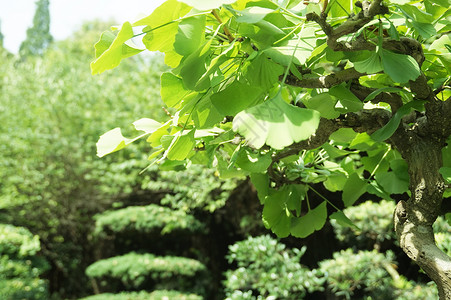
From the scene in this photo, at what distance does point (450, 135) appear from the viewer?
0.75m

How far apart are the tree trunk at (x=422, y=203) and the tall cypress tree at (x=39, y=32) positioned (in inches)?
679

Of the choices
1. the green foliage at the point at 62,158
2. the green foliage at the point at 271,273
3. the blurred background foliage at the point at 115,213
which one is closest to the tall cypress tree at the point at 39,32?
the blurred background foliage at the point at 115,213

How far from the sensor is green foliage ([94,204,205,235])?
4.23 metres

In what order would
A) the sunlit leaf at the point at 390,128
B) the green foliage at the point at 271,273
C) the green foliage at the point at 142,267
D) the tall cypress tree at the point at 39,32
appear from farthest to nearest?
the tall cypress tree at the point at 39,32, the green foliage at the point at 142,267, the green foliage at the point at 271,273, the sunlit leaf at the point at 390,128

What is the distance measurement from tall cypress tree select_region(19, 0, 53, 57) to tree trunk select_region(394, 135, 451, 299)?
17242 millimetres

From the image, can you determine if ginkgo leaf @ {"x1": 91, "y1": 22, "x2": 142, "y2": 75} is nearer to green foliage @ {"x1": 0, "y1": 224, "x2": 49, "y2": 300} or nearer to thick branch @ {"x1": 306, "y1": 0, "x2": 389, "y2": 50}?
thick branch @ {"x1": 306, "y1": 0, "x2": 389, "y2": 50}

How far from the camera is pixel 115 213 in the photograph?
4730 millimetres

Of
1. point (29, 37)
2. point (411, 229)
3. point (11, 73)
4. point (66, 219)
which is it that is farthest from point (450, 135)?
point (29, 37)

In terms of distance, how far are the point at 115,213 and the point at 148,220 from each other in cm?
45

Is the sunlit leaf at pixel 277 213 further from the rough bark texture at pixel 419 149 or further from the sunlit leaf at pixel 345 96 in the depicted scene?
the sunlit leaf at pixel 345 96

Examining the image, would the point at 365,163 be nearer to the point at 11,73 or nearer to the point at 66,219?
the point at 66,219

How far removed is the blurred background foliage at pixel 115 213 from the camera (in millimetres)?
3910

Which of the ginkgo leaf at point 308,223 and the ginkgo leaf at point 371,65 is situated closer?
the ginkgo leaf at point 371,65

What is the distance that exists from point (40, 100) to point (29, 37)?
11.9 meters
